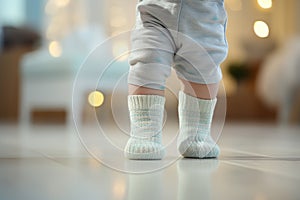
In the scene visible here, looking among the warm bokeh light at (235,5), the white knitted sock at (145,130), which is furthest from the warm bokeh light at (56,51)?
the white knitted sock at (145,130)

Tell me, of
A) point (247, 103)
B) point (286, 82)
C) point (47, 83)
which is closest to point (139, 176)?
point (47, 83)

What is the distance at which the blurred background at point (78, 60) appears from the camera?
2159 millimetres

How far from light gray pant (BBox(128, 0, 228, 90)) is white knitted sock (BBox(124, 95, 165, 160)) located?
0.03 metres

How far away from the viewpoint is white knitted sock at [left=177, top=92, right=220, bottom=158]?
61 centimetres

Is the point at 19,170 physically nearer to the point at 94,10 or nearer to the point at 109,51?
the point at 109,51

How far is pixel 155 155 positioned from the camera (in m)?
0.61

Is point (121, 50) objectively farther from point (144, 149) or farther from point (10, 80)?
point (10, 80)

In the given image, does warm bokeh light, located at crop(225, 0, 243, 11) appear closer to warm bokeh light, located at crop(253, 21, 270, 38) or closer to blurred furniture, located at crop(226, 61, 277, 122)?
warm bokeh light, located at crop(253, 21, 270, 38)

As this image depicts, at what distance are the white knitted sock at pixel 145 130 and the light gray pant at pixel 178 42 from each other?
28 mm

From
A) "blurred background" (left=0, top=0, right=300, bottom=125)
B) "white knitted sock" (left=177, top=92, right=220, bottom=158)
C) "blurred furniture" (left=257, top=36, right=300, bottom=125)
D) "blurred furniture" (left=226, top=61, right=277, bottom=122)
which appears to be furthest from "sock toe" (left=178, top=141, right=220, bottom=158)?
"blurred furniture" (left=226, top=61, right=277, bottom=122)

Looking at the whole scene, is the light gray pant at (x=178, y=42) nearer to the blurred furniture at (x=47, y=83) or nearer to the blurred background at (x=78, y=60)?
the blurred background at (x=78, y=60)

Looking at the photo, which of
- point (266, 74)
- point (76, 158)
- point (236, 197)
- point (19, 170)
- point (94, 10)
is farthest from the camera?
point (94, 10)

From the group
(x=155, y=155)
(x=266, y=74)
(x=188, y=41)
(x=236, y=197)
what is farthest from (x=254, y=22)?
(x=266, y=74)

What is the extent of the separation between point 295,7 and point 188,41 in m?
2.59
